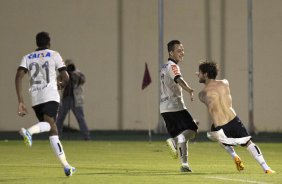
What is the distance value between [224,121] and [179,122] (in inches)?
52.1

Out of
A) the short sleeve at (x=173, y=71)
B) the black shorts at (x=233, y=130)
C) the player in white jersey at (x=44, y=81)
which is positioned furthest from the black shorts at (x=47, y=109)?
the black shorts at (x=233, y=130)

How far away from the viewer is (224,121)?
15039 mm

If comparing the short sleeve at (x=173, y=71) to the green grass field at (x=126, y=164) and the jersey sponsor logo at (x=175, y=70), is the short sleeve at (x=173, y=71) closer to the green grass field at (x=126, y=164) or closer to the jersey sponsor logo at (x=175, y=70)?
the jersey sponsor logo at (x=175, y=70)

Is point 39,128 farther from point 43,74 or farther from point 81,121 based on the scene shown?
point 81,121

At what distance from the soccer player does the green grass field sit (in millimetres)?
348

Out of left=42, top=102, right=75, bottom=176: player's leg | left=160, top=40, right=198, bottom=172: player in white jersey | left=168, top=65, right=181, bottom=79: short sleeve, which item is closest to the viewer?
Answer: left=42, top=102, right=75, bottom=176: player's leg

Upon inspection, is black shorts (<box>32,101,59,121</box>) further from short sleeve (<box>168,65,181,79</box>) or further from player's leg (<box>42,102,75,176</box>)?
short sleeve (<box>168,65,181,79</box>)

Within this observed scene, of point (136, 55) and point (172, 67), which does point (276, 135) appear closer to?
point (136, 55)

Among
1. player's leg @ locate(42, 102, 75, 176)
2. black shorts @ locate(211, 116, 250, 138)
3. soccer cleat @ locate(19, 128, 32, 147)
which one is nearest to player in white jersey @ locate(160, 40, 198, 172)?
black shorts @ locate(211, 116, 250, 138)

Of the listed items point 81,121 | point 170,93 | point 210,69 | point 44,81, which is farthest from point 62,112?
point 210,69

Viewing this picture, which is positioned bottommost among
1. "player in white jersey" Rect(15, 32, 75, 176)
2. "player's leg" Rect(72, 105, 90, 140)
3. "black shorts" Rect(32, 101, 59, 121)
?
"player's leg" Rect(72, 105, 90, 140)

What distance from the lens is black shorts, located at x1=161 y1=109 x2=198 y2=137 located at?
637 inches

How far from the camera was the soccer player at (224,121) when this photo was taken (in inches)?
589

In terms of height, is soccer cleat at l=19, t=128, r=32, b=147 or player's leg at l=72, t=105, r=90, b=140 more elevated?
soccer cleat at l=19, t=128, r=32, b=147
